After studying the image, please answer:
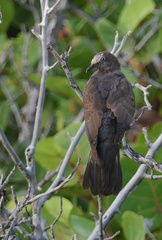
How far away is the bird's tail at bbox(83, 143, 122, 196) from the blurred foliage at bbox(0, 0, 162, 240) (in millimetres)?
336

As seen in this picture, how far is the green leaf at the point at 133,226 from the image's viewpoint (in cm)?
491

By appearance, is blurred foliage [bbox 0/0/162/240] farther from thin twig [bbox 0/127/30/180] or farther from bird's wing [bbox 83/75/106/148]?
thin twig [bbox 0/127/30/180]

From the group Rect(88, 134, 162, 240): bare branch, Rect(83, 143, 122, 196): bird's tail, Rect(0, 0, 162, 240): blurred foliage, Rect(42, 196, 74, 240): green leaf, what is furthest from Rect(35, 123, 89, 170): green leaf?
Rect(88, 134, 162, 240): bare branch

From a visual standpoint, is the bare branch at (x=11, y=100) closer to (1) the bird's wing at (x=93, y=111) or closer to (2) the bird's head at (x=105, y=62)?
(2) the bird's head at (x=105, y=62)

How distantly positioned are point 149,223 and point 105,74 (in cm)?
109

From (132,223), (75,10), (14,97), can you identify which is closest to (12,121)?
(14,97)

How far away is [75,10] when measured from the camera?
802 cm

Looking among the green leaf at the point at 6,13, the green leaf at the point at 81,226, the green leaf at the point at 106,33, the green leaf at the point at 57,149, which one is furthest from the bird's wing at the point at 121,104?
the green leaf at the point at 6,13

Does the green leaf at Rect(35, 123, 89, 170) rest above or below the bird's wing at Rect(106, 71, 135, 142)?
below

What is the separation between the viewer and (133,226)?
498 cm

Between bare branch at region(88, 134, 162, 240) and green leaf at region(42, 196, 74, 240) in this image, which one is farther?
green leaf at region(42, 196, 74, 240)

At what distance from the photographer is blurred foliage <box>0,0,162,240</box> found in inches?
214

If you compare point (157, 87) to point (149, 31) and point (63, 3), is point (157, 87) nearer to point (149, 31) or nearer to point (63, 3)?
point (149, 31)

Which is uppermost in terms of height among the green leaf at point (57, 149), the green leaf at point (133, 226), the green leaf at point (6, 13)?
the green leaf at point (6, 13)
